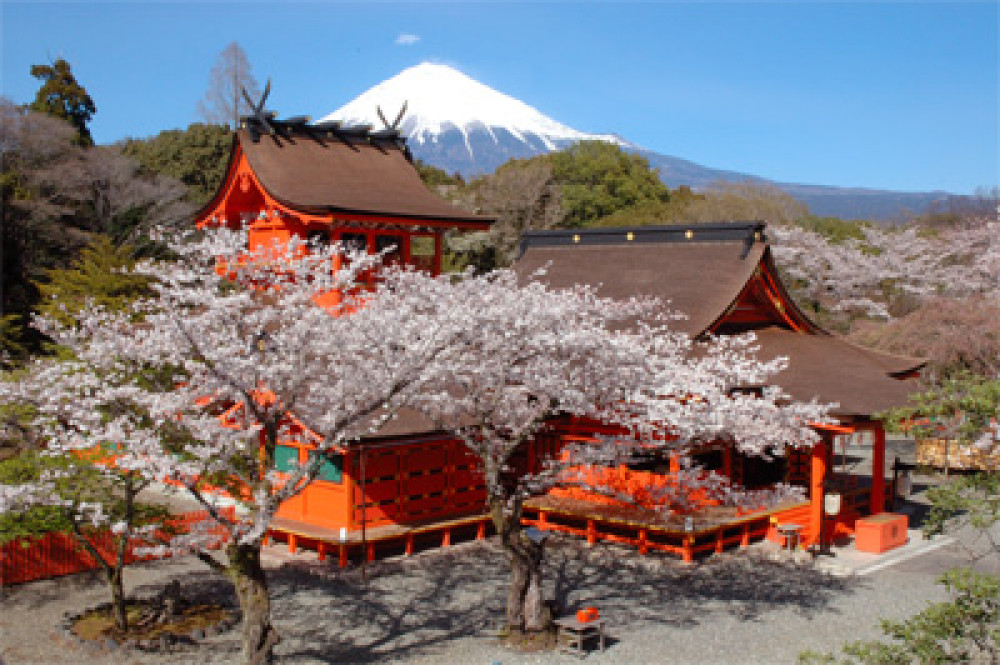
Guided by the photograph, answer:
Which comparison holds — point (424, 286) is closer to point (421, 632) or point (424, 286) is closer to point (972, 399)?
point (421, 632)

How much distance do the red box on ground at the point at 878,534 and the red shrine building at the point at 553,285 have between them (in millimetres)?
575

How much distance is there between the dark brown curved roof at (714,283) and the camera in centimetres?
1617

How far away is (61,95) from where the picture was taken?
39.0 meters

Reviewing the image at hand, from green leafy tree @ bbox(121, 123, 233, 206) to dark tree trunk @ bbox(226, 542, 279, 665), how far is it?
3409 cm

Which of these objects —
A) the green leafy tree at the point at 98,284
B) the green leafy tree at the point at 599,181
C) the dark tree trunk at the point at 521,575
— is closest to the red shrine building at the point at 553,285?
the green leafy tree at the point at 98,284

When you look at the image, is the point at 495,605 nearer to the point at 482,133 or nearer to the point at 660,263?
the point at 660,263

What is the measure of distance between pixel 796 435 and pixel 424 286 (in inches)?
248

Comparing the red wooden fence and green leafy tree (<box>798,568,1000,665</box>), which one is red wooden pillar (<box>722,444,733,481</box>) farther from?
green leafy tree (<box>798,568,1000,665</box>)

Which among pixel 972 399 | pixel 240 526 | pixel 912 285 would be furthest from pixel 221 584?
pixel 912 285

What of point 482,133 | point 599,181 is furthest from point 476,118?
point 599,181

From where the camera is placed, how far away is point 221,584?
13.9 meters

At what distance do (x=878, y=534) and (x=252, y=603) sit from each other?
11.1 meters

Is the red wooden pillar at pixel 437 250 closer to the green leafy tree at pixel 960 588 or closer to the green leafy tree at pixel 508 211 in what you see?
the green leafy tree at pixel 960 588

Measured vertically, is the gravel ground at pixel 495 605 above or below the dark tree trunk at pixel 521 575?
below
